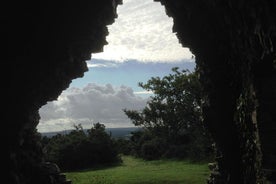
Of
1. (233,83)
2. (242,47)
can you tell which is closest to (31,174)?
(233,83)

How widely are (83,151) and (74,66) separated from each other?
21.4 meters

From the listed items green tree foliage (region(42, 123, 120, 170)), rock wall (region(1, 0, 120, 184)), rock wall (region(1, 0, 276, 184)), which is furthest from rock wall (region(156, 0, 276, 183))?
green tree foliage (region(42, 123, 120, 170))

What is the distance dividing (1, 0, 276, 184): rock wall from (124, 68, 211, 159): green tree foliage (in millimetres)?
24285

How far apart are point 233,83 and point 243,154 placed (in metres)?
2.86

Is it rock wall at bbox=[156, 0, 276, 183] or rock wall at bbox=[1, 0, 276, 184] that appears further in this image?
rock wall at bbox=[1, 0, 276, 184]

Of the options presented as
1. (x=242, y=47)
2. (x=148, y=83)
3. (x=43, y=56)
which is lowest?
(x=242, y=47)

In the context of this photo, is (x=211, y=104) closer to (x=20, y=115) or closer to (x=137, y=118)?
(x=20, y=115)

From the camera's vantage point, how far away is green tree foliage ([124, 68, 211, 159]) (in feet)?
145

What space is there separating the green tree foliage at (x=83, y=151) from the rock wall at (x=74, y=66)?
2032 cm

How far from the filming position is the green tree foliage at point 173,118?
44.3m

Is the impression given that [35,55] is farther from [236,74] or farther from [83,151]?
[83,151]

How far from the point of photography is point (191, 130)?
46.8 metres

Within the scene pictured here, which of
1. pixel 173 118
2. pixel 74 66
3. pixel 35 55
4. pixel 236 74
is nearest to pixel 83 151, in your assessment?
pixel 173 118

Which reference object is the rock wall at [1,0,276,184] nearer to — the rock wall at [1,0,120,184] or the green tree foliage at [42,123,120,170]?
the rock wall at [1,0,120,184]
